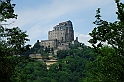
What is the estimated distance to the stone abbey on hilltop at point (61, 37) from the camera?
16038cm

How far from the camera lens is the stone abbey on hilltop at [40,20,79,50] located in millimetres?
160375

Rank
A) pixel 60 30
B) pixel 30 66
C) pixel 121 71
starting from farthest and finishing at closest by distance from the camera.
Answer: pixel 60 30 → pixel 30 66 → pixel 121 71

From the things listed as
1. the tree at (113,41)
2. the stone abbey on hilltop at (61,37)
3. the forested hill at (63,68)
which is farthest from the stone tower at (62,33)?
the tree at (113,41)

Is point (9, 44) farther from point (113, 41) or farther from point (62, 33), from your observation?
point (62, 33)

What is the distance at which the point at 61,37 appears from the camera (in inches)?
6693

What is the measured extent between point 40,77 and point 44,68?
492 inches

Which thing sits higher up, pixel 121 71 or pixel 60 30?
pixel 60 30

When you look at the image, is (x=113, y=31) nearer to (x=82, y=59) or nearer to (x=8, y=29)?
(x=8, y=29)

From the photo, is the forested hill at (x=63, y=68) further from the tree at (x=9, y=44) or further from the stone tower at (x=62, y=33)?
the tree at (x=9, y=44)

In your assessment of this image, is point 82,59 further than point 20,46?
Yes

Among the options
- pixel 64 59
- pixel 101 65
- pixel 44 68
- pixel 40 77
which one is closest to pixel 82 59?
pixel 64 59

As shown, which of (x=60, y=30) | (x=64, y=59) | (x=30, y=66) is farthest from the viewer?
(x=60, y=30)

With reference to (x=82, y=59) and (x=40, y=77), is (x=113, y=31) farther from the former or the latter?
(x=82, y=59)

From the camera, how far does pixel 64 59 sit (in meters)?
144
